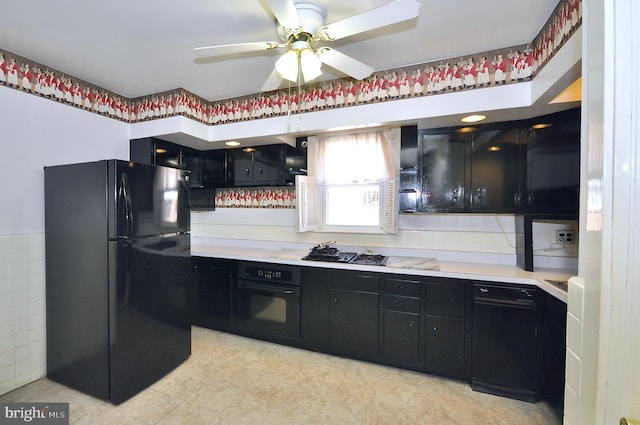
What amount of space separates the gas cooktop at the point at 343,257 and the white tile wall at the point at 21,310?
2.22 metres

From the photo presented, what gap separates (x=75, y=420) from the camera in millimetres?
1776

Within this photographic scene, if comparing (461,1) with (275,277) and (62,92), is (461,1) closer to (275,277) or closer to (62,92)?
(275,277)

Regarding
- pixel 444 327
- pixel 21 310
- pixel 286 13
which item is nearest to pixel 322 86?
pixel 286 13

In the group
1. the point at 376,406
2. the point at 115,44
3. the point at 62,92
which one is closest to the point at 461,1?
the point at 115,44

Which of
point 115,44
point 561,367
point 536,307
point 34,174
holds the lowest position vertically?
point 561,367

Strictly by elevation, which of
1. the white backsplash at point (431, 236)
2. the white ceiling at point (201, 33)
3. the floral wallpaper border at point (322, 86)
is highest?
the white ceiling at point (201, 33)

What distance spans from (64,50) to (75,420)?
2673 mm

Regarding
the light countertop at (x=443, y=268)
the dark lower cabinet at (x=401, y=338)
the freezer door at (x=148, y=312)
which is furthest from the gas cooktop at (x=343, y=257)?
the freezer door at (x=148, y=312)

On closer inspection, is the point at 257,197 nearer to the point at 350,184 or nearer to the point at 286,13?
the point at 350,184

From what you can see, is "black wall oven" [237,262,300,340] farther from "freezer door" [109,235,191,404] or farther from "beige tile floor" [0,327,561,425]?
"freezer door" [109,235,191,404]

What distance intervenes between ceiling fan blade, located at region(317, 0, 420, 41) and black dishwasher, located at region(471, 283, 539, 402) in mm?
1912

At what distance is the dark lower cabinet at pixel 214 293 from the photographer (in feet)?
9.46

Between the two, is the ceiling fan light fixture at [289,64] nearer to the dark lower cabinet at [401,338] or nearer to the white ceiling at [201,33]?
the white ceiling at [201,33]

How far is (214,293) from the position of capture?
9.66 ft
